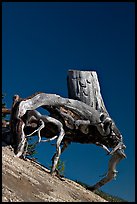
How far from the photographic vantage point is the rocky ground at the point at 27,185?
746cm

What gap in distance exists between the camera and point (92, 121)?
13.0 m

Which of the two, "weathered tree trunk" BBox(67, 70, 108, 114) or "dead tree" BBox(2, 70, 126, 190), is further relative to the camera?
"weathered tree trunk" BBox(67, 70, 108, 114)

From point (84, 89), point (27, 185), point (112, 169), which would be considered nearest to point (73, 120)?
point (84, 89)

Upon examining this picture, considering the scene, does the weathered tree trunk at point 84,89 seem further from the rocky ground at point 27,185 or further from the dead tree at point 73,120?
the rocky ground at point 27,185

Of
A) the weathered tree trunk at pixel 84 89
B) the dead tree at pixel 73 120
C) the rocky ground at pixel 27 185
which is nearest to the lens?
the rocky ground at pixel 27 185

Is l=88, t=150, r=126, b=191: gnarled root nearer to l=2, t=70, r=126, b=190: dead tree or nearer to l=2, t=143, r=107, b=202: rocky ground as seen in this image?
l=2, t=70, r=126, b=190: dead tree

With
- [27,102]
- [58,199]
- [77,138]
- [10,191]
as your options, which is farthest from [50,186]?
[77,138]

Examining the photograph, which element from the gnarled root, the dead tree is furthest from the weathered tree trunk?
the gnarled root

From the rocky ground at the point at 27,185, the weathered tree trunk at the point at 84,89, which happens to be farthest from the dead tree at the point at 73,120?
the rocky ground at the point at 27,185

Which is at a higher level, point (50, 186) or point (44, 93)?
point (44, 93)

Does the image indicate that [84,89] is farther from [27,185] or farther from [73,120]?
[27,185]

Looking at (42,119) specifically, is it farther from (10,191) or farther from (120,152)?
(10,191)

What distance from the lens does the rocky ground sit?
746 centimetres

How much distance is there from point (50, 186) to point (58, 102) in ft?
12.3
